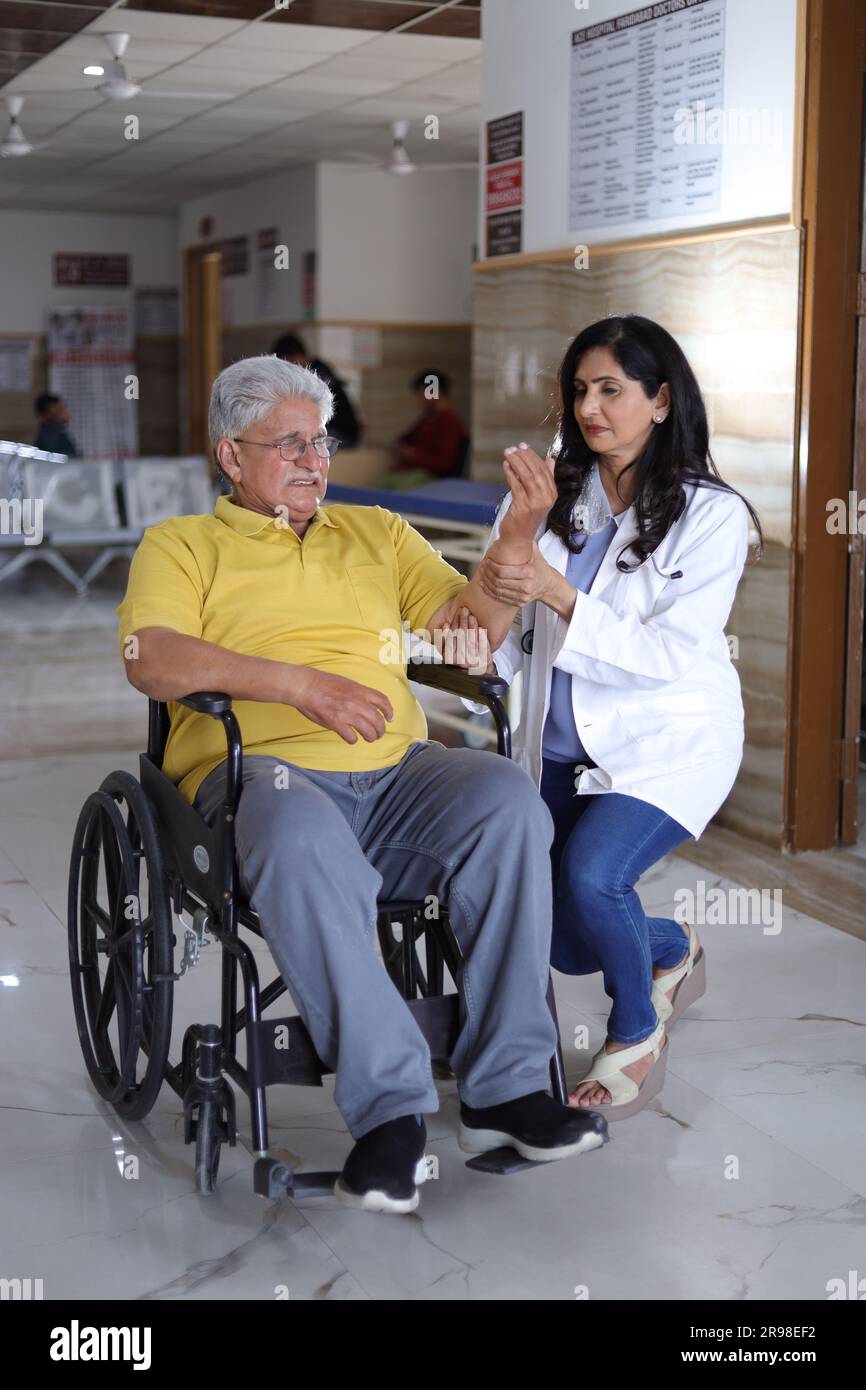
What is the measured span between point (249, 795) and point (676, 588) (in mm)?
802

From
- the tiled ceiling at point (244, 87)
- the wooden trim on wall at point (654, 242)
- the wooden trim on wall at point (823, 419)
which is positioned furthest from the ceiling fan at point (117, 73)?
the wooden trim on wall at point (823, 419)

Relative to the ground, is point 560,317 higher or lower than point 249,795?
higher

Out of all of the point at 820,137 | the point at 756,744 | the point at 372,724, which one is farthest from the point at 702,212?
the point at 372,724

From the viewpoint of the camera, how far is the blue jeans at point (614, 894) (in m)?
2.41

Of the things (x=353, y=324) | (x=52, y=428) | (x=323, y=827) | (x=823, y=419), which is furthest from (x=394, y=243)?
(x=323, y=827)

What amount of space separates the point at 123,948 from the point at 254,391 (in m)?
0.91

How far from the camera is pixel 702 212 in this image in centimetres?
402

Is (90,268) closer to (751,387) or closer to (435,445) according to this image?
(435,445)

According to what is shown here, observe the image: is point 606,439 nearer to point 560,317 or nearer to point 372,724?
point 372,724

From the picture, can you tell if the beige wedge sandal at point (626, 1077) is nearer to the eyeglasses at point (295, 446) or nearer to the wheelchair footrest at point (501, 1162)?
the wheelchair footrest at point (501, 1162)

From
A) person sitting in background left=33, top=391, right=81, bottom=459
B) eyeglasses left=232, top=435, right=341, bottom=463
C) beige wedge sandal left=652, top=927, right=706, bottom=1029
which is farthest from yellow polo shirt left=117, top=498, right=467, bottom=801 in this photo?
person sitting in background left=33, top=391, right=81, bottom=459

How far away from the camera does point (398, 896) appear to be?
2277 mm

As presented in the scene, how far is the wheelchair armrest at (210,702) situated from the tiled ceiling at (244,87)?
15.8 ft
